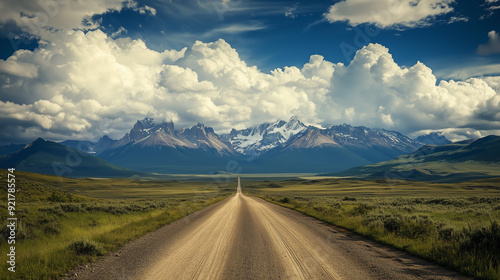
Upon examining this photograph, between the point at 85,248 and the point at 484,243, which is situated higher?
the point at 484,243

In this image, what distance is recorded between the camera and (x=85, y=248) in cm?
1016

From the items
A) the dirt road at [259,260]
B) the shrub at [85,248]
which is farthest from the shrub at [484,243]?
the shrub at [85,248]

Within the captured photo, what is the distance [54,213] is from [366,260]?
2015cm

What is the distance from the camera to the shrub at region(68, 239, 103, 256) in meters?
9.99

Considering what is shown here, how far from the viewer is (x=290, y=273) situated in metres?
7.98

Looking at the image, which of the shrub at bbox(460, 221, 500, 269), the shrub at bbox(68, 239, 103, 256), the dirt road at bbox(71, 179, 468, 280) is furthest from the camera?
the shrub at bbox(68, 239, 103, 256)

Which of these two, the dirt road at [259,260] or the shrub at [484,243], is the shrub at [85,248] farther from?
the shrub at [484,243]

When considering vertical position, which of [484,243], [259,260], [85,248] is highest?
[484,243]

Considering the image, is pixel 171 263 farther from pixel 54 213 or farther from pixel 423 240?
pixel 54 213

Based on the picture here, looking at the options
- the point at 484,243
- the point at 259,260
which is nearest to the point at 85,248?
the point at 259,260

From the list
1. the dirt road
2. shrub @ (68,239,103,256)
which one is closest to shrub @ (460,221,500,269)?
the dirt road

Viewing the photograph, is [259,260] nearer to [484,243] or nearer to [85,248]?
[85,248]

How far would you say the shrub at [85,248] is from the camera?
32.8 feet

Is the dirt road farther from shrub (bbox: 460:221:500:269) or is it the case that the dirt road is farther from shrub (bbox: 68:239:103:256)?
shrub (bbox: 460:221:500:269)
